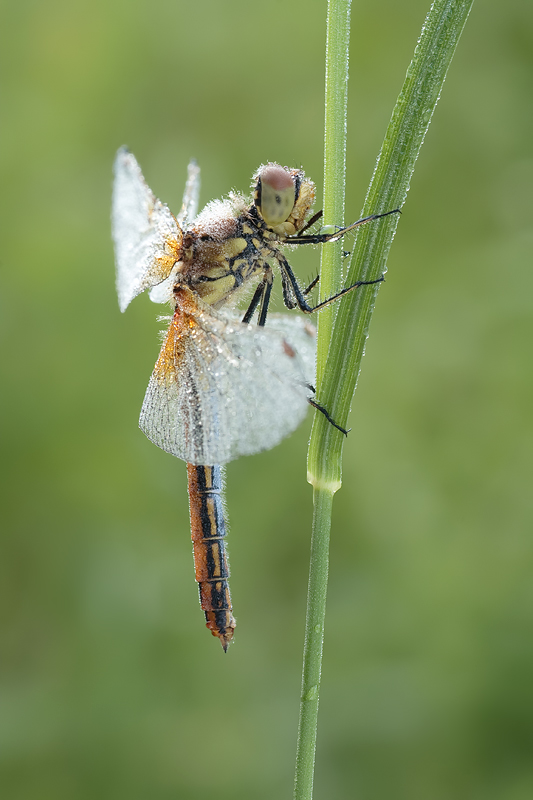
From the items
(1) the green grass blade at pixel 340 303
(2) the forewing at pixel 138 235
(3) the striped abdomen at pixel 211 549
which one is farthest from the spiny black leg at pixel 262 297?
(1) the green grass blade at pixel 340 303

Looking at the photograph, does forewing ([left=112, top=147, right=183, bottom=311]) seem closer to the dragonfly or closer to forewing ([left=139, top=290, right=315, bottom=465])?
the dragonfly

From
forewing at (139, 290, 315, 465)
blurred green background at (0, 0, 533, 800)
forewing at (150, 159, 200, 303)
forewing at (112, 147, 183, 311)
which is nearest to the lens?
forewing at (139, 290, 315, 465)

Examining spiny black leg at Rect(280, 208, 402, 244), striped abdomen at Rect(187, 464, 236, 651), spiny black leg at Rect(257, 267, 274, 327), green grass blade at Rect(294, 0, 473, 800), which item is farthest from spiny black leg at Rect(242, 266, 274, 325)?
green grass blade at Rect(294, 0, 473, 800)

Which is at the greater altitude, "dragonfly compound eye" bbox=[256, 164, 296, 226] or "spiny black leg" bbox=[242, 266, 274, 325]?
"dragonfly compound eye" bbox=[256, 164, 296, 226]

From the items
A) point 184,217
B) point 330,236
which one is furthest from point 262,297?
point 330,236

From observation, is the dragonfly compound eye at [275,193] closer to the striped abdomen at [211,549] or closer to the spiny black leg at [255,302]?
the spiny black leg at [255,302]

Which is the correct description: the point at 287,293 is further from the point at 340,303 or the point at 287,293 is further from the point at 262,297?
the point at 340,303

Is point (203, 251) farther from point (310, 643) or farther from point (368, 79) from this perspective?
point (368, 79)
